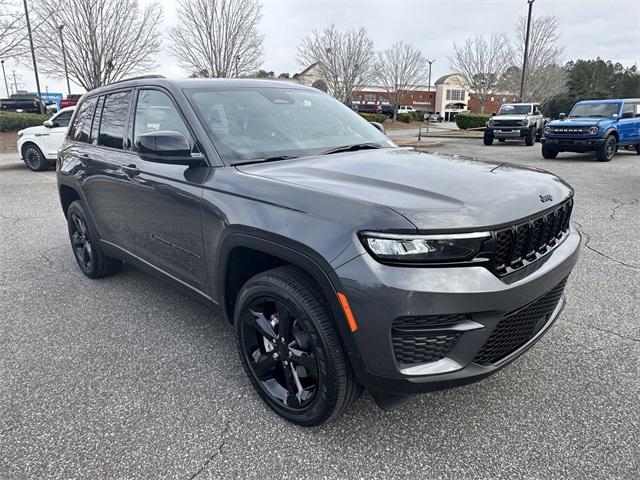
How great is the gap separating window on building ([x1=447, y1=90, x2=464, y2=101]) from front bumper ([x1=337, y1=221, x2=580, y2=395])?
90187mm

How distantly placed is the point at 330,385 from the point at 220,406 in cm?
79

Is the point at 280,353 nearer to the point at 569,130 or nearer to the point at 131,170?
the point at 131,170

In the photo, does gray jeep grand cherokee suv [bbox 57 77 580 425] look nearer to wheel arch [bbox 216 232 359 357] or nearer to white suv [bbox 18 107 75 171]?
wheel arch [bbox 216 232 359 357]

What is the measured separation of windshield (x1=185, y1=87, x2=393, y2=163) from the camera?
9.27 feet

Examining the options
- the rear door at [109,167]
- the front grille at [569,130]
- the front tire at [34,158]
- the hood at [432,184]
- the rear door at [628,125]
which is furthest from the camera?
the rear door at [628,125]

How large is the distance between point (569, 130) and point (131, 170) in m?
14.0

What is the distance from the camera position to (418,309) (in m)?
1.84

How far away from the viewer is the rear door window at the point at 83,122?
4207 millimetres

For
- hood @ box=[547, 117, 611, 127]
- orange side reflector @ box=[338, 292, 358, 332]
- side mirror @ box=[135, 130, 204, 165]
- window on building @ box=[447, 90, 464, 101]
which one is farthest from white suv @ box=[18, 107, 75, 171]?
window on building @ box=[447, 90, 464, 101]

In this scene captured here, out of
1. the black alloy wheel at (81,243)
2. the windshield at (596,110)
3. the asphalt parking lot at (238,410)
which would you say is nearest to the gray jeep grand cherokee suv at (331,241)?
the asphalt parking lot at (238,410)

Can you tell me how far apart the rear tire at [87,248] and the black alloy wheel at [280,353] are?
94.9 inches

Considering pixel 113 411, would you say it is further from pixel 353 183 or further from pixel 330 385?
pixel 353 183

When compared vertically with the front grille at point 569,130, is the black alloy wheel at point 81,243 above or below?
below

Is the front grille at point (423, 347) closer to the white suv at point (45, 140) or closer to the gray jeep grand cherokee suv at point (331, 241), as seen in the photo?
the gray jeep grand cherokee suv at point (331, 241)
